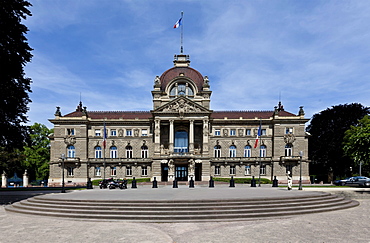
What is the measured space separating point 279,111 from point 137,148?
106ft

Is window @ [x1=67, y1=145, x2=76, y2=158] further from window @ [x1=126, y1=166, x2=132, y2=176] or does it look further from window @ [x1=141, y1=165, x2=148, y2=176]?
window @ [x1=141, y1=165, x2=148, y2=176]

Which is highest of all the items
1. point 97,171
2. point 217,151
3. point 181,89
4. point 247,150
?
point 181,89

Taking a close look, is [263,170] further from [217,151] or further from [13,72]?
[13,72]

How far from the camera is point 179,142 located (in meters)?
65.4

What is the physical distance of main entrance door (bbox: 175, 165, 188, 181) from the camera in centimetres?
6309

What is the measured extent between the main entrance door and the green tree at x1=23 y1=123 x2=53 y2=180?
32.9 metres

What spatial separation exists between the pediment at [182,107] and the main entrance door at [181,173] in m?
11.4

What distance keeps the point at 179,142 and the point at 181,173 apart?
6487 mm

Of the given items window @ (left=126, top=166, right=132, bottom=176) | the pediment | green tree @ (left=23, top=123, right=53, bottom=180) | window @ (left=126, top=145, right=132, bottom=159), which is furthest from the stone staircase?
green tree @ (left=23, top=123, right=53, bottom=180)

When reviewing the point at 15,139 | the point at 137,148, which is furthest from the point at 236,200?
the point at 137,148

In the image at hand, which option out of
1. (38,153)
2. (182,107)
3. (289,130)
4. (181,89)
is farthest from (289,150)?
(38,153)

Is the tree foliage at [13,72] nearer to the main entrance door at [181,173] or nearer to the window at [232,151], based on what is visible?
the main entrance door at [181,173]

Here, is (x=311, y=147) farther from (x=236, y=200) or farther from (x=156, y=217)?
(x=156, y=217)

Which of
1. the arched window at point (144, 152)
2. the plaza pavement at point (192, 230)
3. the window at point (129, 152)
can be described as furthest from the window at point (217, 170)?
the plaza pavement at point (192, 230)
